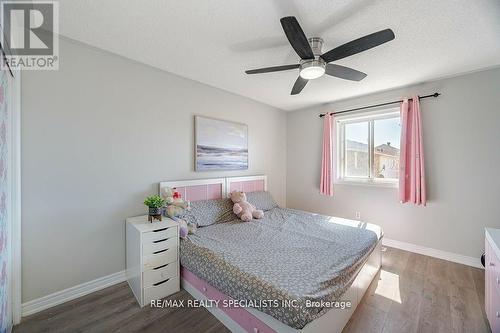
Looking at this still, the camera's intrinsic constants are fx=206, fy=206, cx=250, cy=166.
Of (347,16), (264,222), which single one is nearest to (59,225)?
(264,222)

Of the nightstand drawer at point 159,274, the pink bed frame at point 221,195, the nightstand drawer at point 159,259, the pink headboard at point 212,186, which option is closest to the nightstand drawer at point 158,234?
the nightstand drawer at point 159,259

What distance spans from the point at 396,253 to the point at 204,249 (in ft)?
9.08

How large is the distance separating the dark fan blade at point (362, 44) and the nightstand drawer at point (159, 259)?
2.26 metres

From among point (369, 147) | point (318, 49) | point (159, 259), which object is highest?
point (318, 49)

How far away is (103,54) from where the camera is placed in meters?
2.11

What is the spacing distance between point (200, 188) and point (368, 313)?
7.37 ft

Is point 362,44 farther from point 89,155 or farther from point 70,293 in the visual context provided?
point 70,293

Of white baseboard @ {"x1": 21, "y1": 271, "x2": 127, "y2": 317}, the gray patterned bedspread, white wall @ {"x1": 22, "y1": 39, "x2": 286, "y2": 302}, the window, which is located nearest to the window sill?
the window

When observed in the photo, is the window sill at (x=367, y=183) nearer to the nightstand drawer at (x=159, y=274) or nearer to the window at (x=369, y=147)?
the window at (x=369, y=147)

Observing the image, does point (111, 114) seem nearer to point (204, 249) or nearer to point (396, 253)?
point (204, 249)

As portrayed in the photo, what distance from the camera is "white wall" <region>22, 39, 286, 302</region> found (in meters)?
1.76

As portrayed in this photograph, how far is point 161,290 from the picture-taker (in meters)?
1.91

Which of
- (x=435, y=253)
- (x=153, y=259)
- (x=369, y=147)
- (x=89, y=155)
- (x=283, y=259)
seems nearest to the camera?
(x=283, y=259)

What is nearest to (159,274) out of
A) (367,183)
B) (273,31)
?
(273,31)
